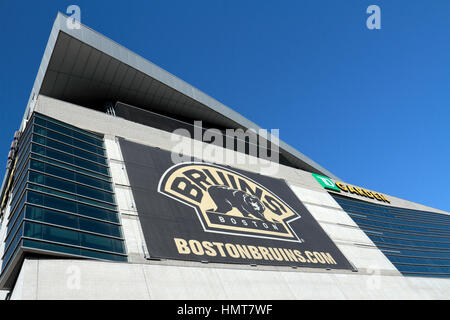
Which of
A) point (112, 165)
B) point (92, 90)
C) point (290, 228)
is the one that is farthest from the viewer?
point (92, 90)

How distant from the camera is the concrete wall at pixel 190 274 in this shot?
10.1 meters

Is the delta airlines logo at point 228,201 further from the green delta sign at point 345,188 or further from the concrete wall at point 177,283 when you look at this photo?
the green delta sign at point 345,188

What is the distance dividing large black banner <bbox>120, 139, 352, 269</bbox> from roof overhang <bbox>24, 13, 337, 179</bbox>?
789 centimetres

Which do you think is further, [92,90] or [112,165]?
[92,90]

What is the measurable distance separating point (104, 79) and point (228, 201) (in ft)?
44.2

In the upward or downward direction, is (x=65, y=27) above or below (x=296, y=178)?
above

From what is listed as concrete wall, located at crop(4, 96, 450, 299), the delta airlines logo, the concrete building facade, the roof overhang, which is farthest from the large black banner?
the roof overhang

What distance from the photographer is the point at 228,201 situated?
1852 centimetres

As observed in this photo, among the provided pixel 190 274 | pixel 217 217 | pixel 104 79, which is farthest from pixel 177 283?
pixel 104 79

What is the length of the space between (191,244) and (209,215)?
2.58 m

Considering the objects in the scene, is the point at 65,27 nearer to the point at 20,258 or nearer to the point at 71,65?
the point at 71,65

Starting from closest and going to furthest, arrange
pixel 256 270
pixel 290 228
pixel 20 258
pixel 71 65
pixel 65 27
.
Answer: pixel 20 258
pixel 256 270
pixel 290 228
pixel 65 27
pixel 71 65

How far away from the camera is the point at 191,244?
14266mm

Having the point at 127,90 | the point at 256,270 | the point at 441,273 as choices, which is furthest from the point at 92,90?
the point at 441,273
